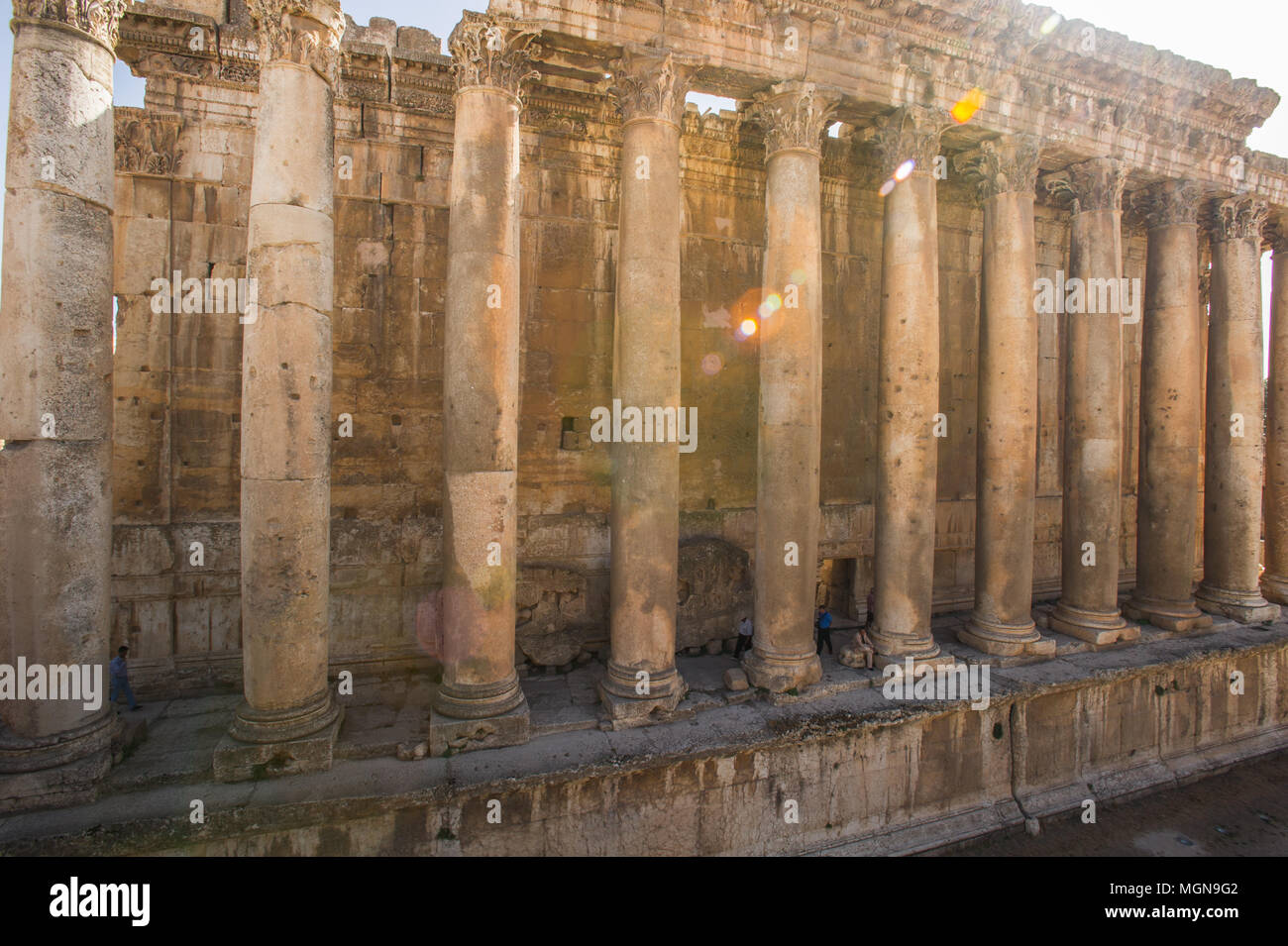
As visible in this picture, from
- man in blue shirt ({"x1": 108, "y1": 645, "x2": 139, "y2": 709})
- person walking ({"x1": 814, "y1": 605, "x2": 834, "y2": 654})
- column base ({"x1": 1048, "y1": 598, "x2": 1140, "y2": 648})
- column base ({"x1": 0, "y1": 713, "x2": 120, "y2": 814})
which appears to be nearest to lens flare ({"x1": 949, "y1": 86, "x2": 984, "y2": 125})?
person walking ({"x1": 814, "y1": 605, "x2": 834, "y2": 654})

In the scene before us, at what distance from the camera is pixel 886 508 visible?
34.1ft

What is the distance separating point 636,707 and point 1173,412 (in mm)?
12248

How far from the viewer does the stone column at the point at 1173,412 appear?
1245cm

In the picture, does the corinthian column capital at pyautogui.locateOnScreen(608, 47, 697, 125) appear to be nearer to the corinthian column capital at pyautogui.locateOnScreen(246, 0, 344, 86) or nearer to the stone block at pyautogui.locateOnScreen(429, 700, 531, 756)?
the corinthian column capital at pyautogui.locateOnScreen(246, 0, 344, 86)

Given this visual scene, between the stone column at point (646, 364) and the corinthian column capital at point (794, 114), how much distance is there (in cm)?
138

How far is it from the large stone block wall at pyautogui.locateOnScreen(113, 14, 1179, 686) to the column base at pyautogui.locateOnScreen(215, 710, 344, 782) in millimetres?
3043

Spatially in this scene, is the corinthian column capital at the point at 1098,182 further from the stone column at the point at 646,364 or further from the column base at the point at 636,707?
the column base at the point at 636,707

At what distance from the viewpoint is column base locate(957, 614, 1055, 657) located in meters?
10.7

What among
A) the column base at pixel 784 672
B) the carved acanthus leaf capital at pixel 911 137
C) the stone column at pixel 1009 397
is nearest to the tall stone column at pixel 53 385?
the column base at pixel 784 672

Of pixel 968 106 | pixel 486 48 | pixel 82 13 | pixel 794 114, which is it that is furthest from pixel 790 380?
pixel 82 13

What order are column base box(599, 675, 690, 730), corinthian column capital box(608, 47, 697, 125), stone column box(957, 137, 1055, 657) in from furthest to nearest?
stone column box(957, 137, 1055, 657) → corinthian column capital box(608, 47, 697, 125) → column base box(599, 675, 690, 730)

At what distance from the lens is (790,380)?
925 cm
